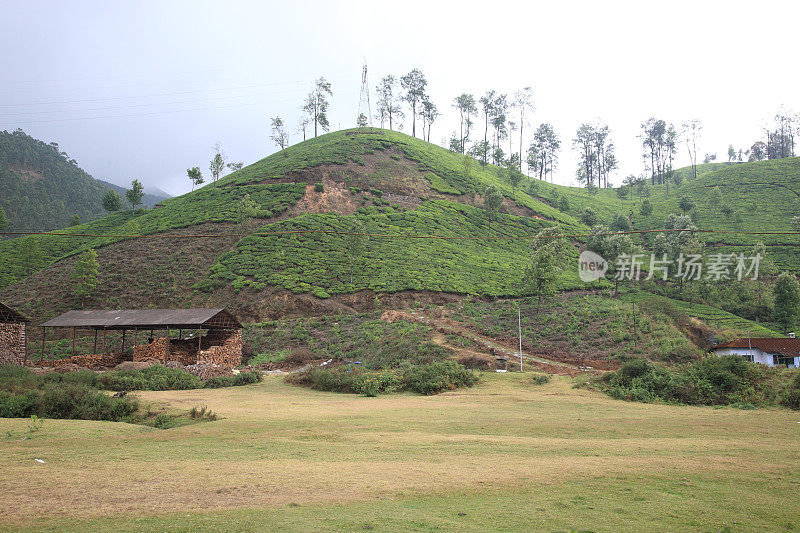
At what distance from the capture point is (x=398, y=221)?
6241 centimetres

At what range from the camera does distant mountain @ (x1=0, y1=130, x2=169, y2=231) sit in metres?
102

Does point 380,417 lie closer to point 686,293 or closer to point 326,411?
point 326,411

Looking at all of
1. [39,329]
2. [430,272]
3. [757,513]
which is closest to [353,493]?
[757,513]

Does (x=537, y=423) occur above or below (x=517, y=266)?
below

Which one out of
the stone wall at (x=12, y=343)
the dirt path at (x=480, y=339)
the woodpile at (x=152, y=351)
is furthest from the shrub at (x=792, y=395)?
the stone wall at (x=12, y=343)

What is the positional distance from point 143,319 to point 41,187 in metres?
113

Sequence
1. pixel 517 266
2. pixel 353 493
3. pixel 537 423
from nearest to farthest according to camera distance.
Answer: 1. pixel 353 493
2. pixel 537 423
3. pixel 517 266

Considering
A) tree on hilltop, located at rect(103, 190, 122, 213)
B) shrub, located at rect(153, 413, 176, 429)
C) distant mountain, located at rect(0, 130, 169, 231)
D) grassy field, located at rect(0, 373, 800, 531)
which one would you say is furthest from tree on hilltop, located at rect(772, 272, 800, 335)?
distant mountain, located at rect(0, 130, 169, 231)

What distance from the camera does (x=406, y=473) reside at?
8719 millimetres

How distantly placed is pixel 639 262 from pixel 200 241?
5380 cm

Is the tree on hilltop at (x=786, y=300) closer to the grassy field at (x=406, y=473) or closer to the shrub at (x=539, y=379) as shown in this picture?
the shrub at (x=539, y=379)

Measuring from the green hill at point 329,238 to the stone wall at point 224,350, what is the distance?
809 centimetres

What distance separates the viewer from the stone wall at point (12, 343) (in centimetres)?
2725

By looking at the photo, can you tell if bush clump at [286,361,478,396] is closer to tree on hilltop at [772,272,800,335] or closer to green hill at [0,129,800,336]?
green hill at [0,129,800,336]
